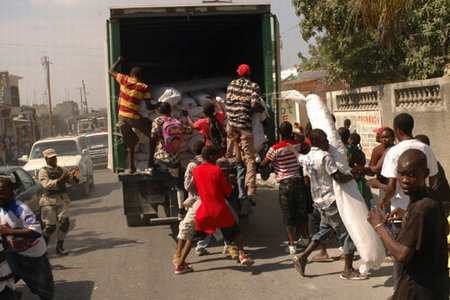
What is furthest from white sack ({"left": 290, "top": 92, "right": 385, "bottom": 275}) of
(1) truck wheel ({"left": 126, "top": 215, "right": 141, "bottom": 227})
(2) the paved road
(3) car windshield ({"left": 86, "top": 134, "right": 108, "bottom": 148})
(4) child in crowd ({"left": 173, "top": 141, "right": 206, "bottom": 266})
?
(3) car windshield ({"left": 86, "top": 134, "right": 108, "bottom": 148})

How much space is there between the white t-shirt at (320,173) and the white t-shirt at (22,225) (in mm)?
2967

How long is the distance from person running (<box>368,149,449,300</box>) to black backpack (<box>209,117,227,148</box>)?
16.2ft

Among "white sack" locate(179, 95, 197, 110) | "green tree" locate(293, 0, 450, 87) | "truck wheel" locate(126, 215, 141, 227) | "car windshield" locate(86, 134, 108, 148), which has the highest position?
"green tree" locate(293, 0, 450, 87)

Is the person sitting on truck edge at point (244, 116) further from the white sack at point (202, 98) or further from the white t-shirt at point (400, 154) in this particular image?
the white t-shirt at point (400, 154)

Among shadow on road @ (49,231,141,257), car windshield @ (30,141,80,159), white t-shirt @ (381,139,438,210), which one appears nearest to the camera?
white t-shirt @ (381,139,438,210)

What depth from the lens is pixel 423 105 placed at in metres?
10.6

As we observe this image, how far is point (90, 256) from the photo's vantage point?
27.8ft

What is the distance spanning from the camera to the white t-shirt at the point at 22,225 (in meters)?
5.36

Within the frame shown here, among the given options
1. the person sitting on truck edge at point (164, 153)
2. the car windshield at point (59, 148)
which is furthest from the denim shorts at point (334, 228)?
the car windshield at point (59, 148)

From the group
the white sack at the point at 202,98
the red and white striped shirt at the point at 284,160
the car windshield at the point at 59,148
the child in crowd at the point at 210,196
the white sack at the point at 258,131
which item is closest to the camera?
the child in crowd at the point at 210,196

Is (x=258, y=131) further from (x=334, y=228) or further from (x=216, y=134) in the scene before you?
(x=334, y=228)

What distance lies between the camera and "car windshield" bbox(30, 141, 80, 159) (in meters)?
16.4

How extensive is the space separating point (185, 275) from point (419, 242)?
13.9 ft

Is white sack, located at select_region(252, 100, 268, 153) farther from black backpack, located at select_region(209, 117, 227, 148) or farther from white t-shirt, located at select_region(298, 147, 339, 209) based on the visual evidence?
white t-shirt, located at select_region(298, 147, 339, 209)
